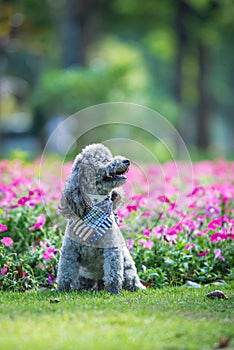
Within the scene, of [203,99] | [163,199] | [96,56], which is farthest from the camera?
[96,56]

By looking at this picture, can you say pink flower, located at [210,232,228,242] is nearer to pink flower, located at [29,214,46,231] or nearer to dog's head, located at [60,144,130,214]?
dog's head, located at [60,144,130,214]

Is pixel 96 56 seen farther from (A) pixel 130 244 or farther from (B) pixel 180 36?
(A) pixel 130 244

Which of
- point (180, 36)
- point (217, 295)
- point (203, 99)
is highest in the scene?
point (180, 36)

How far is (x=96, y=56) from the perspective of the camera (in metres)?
37.7

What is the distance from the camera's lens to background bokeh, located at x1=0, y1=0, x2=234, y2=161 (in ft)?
66.6

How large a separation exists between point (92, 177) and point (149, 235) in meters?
1.56

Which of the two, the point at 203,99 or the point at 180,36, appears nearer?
the point at 180,36

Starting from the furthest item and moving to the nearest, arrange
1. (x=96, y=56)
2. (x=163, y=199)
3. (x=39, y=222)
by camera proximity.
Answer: (x=96, y=56)
(x=163, y=199)
(x=39, y=222)

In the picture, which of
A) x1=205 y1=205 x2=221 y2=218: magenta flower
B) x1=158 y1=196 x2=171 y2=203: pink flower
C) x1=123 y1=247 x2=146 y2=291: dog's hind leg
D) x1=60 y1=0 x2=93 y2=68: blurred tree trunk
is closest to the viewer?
x1=123 y1=247 x2=146 y2=291: dog's hind leg

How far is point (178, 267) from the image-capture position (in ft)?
23.2

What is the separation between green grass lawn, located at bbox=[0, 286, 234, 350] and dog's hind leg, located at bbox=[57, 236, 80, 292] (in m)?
0.15

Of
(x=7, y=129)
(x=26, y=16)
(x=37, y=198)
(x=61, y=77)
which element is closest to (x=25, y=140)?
(x=7, y=129)

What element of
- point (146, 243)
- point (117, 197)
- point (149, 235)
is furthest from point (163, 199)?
point (117, 197)

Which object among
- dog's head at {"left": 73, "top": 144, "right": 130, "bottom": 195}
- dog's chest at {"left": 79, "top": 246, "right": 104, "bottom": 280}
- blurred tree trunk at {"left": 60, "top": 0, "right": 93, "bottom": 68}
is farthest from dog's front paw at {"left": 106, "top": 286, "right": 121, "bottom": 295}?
blurred tree trunk at {"left": 60, "top": 0, "right": 93, "bottom": 68}
